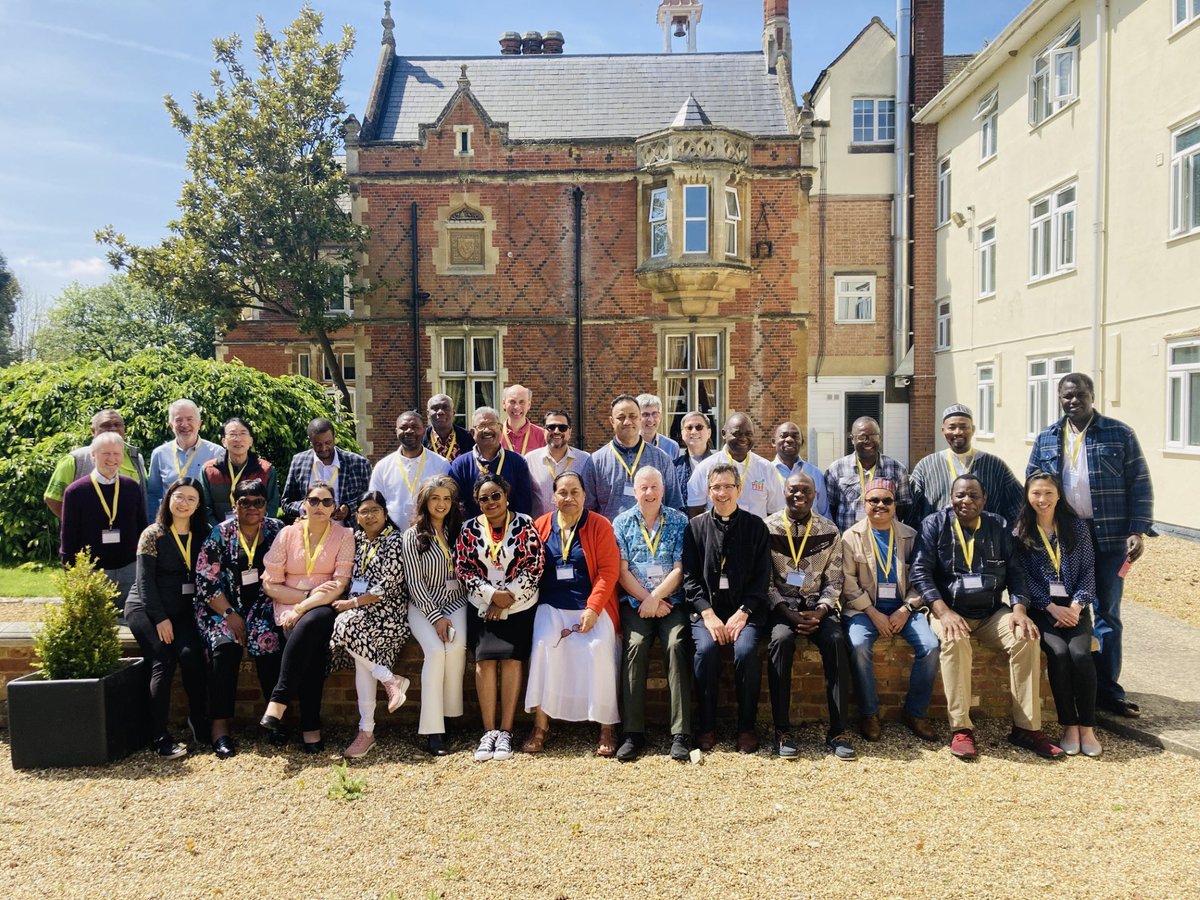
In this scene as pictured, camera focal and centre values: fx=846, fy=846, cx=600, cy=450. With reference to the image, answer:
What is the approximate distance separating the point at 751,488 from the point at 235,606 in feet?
11.3

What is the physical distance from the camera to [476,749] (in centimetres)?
480

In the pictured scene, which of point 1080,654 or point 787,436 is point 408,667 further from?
point 1080,654

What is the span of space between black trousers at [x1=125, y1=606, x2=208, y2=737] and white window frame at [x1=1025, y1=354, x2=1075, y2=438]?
15132mm

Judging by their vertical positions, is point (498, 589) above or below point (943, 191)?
below

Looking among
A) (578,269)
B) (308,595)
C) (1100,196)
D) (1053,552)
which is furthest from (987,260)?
(308,595)

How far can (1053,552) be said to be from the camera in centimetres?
504

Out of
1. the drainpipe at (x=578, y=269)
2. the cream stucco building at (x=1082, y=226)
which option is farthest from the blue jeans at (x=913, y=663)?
the drainpipe at (x=578, y=269)

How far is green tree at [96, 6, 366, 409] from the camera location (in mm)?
17609

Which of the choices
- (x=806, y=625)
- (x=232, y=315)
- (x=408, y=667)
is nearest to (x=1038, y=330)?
(x=806, y=625)

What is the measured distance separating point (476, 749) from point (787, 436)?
311cm

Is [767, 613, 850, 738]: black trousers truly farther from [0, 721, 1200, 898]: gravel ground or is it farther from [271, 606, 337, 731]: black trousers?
[271, 606, 337, 731]: black trousers

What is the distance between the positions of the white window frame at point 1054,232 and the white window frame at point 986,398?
2757 millimetres

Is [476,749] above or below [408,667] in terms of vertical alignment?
below

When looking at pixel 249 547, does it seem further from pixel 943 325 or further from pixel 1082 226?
pixel 943 325
